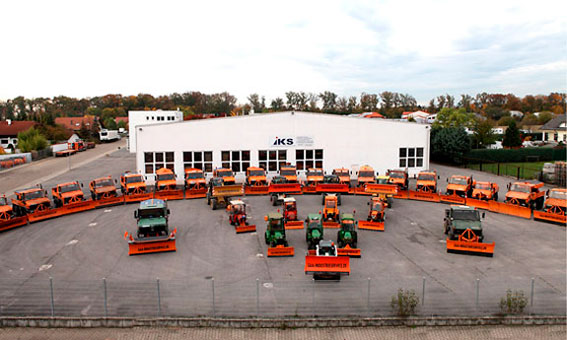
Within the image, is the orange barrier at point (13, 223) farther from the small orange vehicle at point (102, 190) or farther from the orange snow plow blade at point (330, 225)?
the orange snow plow blade at point (330, 225)

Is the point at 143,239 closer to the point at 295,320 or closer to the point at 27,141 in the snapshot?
the point at 295,320

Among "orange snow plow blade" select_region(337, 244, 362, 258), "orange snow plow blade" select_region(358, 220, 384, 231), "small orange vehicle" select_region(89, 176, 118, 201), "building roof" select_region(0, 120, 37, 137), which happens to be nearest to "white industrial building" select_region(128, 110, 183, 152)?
"building roof" select_region(0, 120, 37, 137)

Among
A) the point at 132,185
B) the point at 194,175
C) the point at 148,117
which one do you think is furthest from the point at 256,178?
the point at 148,117

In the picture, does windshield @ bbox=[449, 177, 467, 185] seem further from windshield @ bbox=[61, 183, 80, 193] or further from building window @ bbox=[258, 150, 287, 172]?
windshield @ bbox=[61, 183, 80, 193]

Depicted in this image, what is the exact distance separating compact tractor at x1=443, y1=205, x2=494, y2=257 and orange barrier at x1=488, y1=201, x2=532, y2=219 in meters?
7.00

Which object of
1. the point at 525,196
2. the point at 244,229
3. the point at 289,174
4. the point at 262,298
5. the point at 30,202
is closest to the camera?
the point at 262,298

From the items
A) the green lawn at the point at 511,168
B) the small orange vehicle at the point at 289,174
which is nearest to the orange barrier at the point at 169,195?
the small orange vehicle at the point at 289,174

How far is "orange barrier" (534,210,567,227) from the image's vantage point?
24844 mm

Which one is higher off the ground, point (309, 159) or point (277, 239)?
point (309, 159)

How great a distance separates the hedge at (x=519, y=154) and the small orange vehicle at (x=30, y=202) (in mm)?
52050

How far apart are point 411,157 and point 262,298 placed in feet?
106

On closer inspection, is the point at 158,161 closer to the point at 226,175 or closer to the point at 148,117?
the point at 226,175

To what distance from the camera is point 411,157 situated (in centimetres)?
4347

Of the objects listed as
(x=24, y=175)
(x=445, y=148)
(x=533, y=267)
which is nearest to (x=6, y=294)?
(x=533, y=267)
